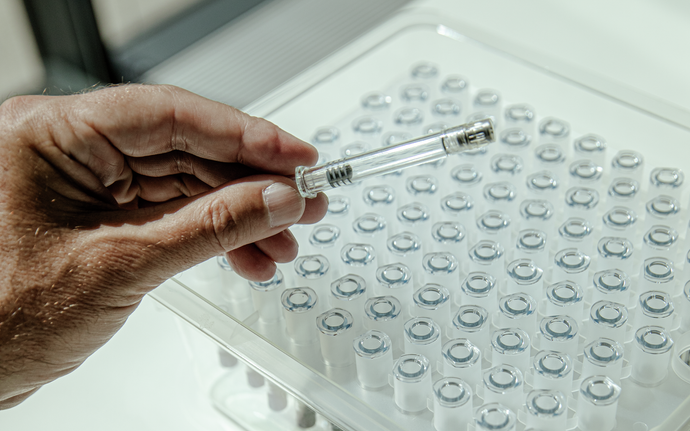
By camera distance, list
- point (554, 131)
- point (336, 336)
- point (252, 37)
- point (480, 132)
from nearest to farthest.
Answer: point (480, 132), point (336, 336), point (554, 131), point (252, 37)

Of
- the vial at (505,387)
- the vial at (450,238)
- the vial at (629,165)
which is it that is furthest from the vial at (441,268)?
the vial at (629,165)

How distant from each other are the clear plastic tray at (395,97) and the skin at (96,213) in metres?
0.11

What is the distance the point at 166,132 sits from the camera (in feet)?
2.01

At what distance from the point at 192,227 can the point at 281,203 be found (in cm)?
7

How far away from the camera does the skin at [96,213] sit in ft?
1.85

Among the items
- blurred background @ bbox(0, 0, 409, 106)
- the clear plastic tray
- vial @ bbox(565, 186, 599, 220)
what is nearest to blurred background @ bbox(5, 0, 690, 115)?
blurred background @ bbox(0, 0, 409, 106)

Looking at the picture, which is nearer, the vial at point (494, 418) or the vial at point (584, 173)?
the vial at point (494, 418)

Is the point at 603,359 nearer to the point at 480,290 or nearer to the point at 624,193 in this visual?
the point at 480,290

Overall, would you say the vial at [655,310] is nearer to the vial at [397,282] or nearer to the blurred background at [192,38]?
the vial at [397,282]

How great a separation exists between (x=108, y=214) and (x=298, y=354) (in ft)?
0.69

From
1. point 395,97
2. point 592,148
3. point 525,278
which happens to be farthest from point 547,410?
point 395,97

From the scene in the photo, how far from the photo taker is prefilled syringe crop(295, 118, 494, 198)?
0.56 meters

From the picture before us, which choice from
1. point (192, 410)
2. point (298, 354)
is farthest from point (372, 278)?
point (192, 410)

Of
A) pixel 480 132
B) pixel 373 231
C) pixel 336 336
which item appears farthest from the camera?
pixel 373 231
